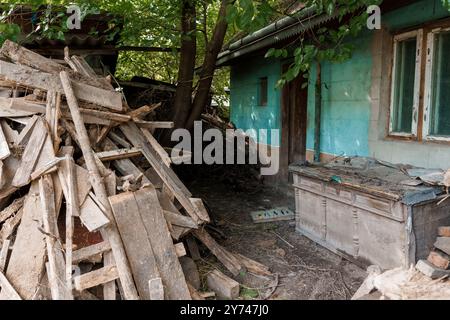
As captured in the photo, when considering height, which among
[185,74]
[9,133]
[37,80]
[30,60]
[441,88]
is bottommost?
[9,133]

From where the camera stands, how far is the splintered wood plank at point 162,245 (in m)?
3.66

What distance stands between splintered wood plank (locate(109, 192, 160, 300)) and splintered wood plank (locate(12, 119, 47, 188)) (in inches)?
39.2

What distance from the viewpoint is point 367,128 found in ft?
18.0

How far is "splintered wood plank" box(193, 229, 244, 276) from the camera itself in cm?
445

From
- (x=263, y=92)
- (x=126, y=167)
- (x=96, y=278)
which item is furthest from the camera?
(x=263, y=92)

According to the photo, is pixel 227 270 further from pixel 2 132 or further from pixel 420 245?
pixel 2 132

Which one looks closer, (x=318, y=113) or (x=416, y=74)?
(x=416, y=74)

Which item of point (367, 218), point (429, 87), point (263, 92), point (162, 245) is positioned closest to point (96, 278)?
point (162, 245)

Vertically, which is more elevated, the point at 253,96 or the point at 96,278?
the point at 253,96

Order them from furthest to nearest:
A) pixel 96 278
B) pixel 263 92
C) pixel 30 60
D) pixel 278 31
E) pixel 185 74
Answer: pixel 263 92 → pixel 185 74 → pixel 278 31 → pixel 30 60 → pixel 96 278

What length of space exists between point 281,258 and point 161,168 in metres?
1.94

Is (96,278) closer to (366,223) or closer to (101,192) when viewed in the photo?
(101,192)

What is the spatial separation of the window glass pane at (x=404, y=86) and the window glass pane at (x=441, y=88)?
320 mm

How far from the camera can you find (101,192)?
381cm
